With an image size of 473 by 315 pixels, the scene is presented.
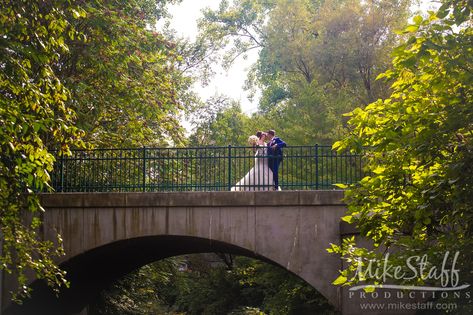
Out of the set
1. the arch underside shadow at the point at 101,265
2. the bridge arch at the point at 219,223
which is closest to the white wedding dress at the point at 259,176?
the bridge arch at the point at 219,223

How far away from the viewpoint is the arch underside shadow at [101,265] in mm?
14031

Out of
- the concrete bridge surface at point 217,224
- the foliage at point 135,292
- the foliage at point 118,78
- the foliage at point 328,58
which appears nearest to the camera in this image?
the concrete bridge surface at point 217,224

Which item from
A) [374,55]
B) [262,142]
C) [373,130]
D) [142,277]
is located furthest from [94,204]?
[374,55]

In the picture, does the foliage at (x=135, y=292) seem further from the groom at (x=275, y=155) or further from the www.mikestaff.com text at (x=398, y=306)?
the www.mikestaff.com text at (x=398, y=306)

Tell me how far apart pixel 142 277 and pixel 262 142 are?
27.2 ft

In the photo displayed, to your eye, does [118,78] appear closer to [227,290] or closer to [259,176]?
[259,176]

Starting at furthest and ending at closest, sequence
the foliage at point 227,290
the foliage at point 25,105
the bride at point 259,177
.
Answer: the foliage at point 227,290
the bride at point 259,177
the foliage at point 25,105

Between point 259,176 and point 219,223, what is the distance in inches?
50.4

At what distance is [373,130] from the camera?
8.41 meters

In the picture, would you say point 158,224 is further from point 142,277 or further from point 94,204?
point 142,277

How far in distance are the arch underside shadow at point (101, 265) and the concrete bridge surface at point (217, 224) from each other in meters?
0.12

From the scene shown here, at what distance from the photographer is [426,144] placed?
770 centimetres

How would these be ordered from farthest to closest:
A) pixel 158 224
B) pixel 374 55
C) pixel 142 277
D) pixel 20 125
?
1. pixel 374 55
2. pixel 142 277
3. pixel 158 224
4. pixel 20 125

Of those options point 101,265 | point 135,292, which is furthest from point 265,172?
point 135,292
